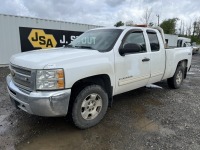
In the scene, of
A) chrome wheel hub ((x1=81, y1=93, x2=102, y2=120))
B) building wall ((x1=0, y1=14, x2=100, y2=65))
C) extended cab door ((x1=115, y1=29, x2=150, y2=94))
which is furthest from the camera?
building wall ((x1=0, y1=14, x2=100, y2=65))

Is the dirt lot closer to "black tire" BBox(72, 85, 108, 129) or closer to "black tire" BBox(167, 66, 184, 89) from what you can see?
"black tire" BBox(72, 85, 108, 129)

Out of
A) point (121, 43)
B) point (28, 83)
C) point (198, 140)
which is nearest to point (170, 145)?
point (198, 140)

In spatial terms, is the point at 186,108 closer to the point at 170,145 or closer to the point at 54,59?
the point at 170,145

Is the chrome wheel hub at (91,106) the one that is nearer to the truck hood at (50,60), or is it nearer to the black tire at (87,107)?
the black tire at (87,107)

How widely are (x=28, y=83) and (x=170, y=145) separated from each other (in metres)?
2.46

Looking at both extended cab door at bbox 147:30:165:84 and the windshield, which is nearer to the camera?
the windshield

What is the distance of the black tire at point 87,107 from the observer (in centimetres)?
330

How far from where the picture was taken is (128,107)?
4.73 m

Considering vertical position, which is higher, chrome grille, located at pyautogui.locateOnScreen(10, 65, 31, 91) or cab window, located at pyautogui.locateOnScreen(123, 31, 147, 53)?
cab window, located at pyautogui.locateOnScreen(123, 31, 147, 53)

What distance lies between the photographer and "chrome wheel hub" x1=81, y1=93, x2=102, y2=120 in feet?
11.4

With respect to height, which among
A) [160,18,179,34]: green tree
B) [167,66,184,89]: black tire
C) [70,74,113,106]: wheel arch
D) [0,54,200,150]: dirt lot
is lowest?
[0,54,200,150]: dirt lot

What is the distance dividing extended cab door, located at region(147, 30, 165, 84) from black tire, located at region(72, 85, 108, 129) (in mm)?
1732

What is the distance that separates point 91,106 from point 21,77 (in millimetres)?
1320

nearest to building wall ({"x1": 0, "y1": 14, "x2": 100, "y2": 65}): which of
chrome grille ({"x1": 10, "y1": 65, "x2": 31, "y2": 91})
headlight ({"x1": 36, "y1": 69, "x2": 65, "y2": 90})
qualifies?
chrome grille ({"x1": 10, "y1": 65, "x2": 31, "y2": 91})
